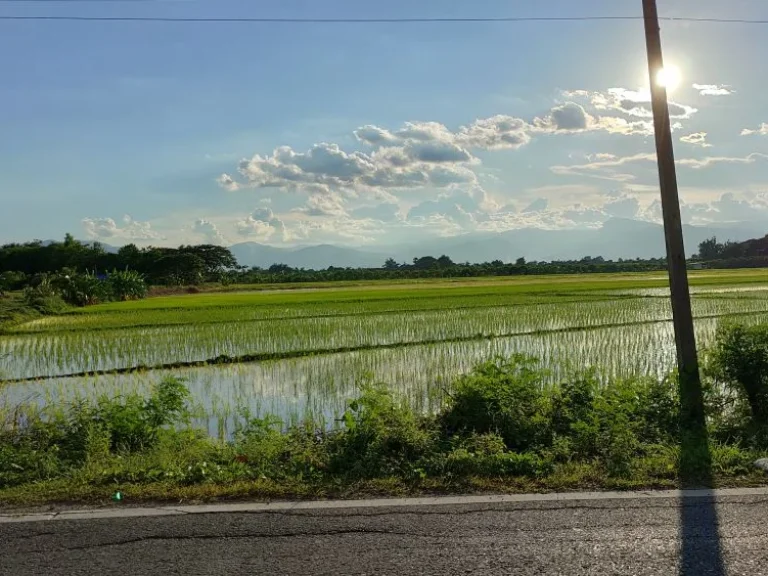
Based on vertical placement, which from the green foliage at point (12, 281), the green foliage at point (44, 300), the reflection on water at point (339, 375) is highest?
the green foliage at point (12, 281)

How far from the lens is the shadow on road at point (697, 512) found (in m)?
2.81

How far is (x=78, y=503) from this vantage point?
12.3ft

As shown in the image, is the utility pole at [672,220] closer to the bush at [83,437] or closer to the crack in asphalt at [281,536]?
the crack in asphalt at [281,536]

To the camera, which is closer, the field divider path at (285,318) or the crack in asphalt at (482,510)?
the crack in asphalt at (482,510)

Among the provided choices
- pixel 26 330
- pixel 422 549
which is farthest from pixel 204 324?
pixel 422 549

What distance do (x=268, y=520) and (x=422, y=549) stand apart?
903 mm

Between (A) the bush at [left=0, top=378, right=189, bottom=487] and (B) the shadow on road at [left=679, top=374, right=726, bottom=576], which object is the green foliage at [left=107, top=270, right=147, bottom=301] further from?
(B) the shadow on road at [left=679, top=374, right=726, bottom=576]

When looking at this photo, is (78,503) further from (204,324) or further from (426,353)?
(204,324)

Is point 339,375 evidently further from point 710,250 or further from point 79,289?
point 710,250

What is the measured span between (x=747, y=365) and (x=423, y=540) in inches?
Answer: 151

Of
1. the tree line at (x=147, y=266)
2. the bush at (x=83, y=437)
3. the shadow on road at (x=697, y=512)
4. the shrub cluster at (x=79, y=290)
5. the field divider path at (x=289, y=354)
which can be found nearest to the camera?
the shadow on road at (x=697, y=512)

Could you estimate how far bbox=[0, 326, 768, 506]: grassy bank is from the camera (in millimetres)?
3953

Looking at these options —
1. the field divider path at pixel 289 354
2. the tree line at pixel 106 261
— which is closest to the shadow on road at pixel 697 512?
the field divider path at pixel 289 354

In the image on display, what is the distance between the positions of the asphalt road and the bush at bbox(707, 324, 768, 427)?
2.19 meters
